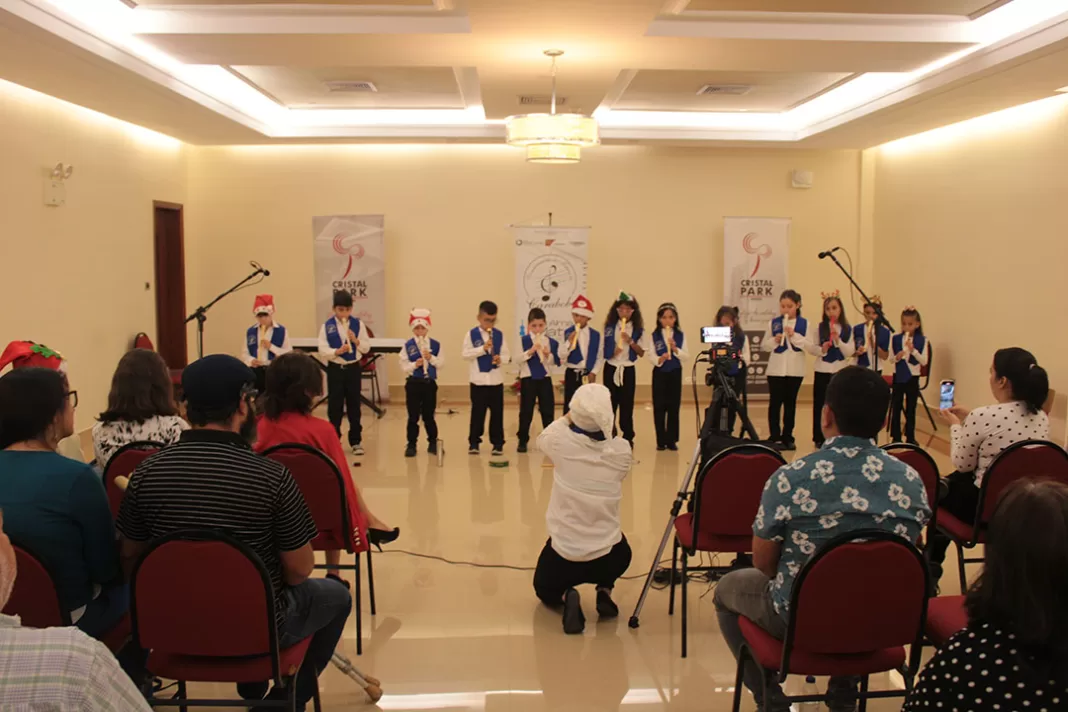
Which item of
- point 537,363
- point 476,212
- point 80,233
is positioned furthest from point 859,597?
point 476,212

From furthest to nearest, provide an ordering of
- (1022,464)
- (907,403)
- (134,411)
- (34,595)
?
(907,403), (1022,464), (134,411), (34,595)

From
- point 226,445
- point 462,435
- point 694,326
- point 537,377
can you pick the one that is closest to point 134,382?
point 226,445

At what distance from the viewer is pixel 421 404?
26.1 ft

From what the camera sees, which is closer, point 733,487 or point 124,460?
point 124,460

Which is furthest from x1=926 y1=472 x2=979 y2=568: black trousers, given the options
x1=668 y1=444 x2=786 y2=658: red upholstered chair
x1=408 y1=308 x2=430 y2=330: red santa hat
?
x1=408 y1=308 x2=430 y2=330: red santa hat

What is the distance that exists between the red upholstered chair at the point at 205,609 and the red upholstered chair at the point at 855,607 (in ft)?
4.93

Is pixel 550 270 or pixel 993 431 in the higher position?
pixel 550 270

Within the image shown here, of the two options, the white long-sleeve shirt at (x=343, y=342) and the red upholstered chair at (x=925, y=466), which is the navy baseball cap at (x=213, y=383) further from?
the white long-sleeve shirt at (x=343, y=342)

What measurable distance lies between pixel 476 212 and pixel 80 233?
4.50 meters

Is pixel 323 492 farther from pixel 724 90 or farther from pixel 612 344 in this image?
pixel 724 90

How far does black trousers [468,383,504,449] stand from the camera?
7996mm

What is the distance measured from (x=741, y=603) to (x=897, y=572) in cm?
58

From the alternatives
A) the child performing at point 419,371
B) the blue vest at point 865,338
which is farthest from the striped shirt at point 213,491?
the blue vest at point 865,338

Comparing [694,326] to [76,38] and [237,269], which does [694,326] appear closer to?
[237,269]
